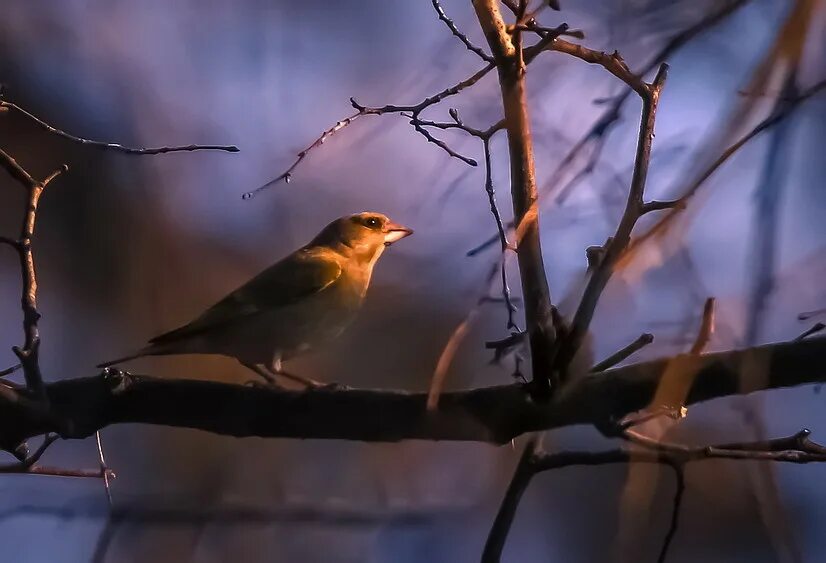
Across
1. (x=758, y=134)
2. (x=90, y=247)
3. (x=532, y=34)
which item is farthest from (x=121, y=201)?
(x=758, y=134)

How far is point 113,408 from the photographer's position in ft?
1.69

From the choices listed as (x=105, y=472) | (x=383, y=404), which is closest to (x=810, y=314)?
(x=383, y=404)

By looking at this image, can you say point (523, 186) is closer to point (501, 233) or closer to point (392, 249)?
point (501, 233)

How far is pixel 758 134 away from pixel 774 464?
0.19 meters

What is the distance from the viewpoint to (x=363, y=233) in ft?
1.86

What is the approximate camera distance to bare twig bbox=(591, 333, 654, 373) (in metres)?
0.44

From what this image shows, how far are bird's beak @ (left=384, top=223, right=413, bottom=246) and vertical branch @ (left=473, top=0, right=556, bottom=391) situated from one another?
117mm

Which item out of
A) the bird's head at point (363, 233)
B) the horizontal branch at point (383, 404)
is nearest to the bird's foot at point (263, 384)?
the horizontal branch at point (383, 404)

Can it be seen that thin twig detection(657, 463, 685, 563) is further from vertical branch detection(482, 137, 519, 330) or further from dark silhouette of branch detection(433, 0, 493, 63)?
dark silhouette of branch detection(433, 0, 493, 63)

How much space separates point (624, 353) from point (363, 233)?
210 millimetres

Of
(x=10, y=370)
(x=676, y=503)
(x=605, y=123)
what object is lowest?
(x=676, y=503)

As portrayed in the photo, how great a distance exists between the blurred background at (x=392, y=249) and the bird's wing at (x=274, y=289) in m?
0.01

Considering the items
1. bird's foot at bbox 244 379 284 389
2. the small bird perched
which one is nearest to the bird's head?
the small bird perched

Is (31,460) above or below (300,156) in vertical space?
below
